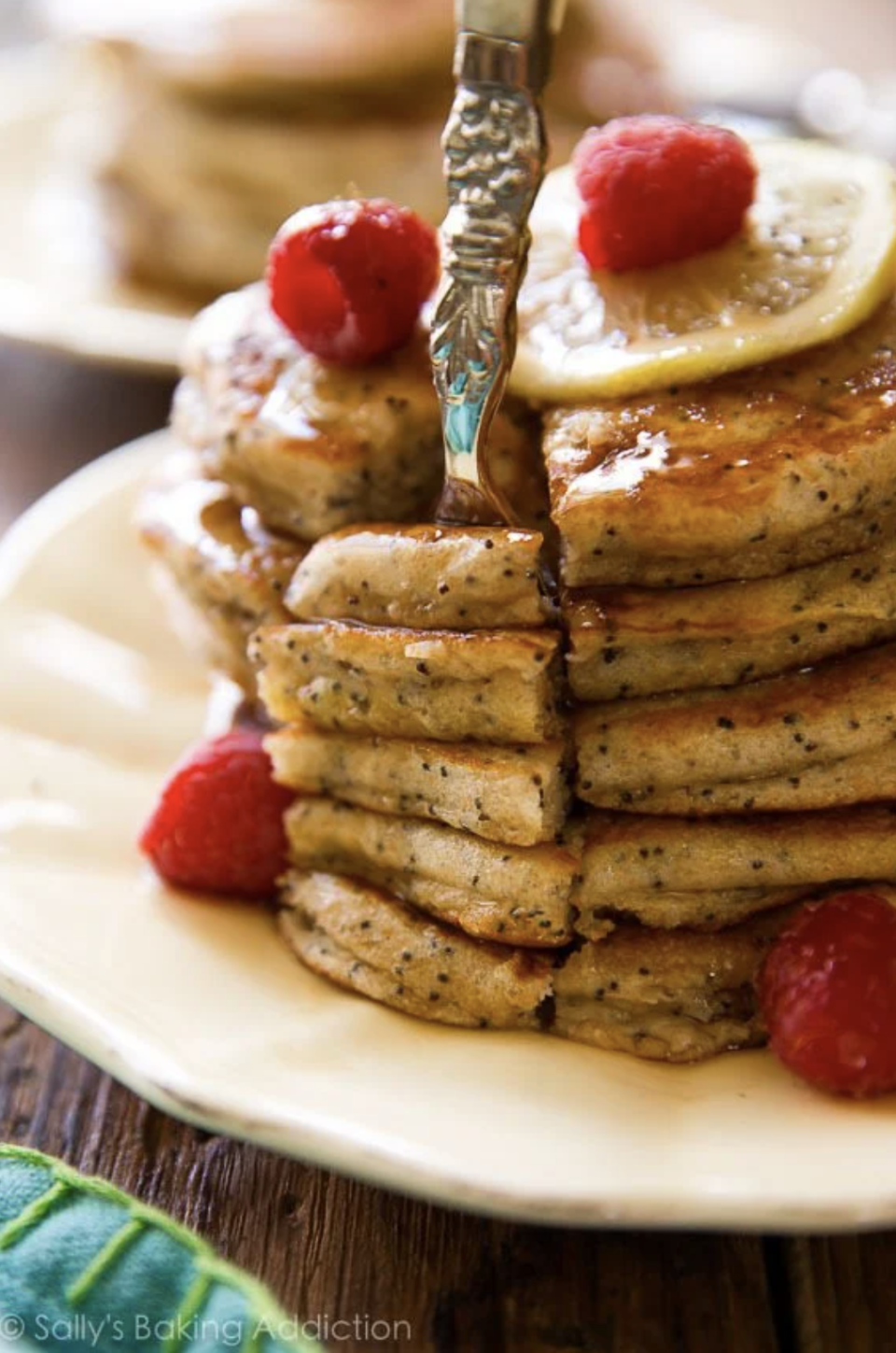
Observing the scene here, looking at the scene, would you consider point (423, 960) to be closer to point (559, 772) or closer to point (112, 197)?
point (559, 772)

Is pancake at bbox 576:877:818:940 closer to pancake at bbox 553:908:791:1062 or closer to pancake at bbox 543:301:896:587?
pancake at bbox 553:908:791:1062

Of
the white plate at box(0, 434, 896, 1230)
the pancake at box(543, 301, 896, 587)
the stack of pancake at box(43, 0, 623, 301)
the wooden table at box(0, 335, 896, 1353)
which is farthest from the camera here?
the stack of pancake at box(43, 0, 623, 301)

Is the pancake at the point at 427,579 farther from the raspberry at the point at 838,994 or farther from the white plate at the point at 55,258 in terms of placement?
the white plate at the point at 55,258

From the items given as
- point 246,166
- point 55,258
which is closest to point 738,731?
point 246,166

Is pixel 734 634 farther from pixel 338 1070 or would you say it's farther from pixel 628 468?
pixel 338 1070

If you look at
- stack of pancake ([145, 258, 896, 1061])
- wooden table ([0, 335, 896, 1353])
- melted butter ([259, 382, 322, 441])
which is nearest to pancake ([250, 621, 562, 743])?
stack of pancake ([145, 258, 896, 1061])

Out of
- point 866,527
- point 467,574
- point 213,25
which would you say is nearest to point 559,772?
point 467,574
